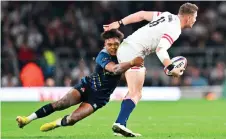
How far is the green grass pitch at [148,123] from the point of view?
12.1 metres

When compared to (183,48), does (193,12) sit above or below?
above

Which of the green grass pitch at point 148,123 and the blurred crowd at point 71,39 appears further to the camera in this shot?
the blurred crowd at point 71,39

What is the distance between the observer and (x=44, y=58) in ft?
84.6

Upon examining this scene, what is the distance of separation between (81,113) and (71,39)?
15209 mm

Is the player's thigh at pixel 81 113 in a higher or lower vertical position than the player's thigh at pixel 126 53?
lower

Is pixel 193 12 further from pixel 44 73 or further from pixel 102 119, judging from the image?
pixel 44 73

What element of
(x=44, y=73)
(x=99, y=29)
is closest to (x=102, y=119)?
(x=44, y=73)

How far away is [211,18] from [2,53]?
27.0 feet

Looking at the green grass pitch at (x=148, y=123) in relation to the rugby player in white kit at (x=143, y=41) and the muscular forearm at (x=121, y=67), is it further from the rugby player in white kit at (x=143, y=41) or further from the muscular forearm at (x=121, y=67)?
the muscular forearm at (x=121, y=67)

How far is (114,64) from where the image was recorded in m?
11.5

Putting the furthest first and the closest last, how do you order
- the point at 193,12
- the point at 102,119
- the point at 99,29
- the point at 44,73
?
the point at 99,29
the point at 44,73
the point at 102,119
the point at 193,12

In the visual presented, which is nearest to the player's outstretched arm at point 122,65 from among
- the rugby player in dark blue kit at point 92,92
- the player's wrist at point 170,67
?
the rugby player in dark blue kit at point 92,92

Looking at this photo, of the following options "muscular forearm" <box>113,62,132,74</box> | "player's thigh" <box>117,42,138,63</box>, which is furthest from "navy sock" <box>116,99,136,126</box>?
"player's thigh" <box>117,42,138,63</box>

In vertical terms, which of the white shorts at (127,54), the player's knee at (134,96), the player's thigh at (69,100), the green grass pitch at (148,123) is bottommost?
the green grass pitch at (148,123)
